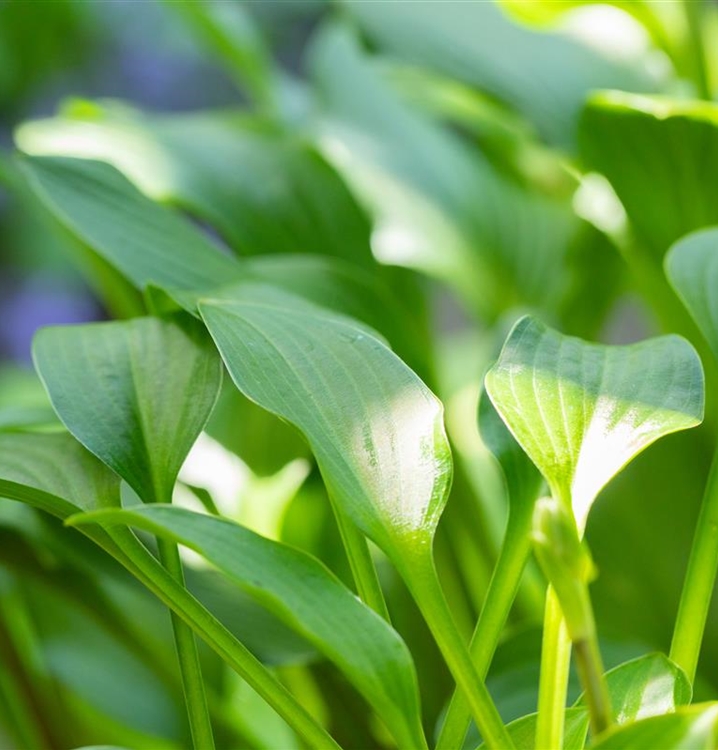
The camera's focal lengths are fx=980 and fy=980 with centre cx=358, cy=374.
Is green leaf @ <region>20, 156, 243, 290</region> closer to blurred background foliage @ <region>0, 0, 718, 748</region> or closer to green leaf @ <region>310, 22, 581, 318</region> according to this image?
blurred background foliage @ <region>0, 0, 718, 748</region>

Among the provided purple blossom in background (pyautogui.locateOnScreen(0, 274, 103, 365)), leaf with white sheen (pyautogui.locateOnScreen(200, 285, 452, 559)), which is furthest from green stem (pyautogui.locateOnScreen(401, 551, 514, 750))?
purple blossom in background (pyautogui.locateOnScreen(0, 274, 103, 365))

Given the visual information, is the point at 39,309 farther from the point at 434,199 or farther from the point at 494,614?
the point at 494,614

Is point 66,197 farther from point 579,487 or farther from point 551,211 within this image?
point 551,211

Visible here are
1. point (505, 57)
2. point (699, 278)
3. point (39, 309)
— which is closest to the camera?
point (699, 278)

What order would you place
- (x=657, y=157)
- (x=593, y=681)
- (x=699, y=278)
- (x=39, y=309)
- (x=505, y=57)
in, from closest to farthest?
(x=593, y=681), (x=699, y=278), (x=657, y=157), (x=505, y=57), (x=39, y=309)

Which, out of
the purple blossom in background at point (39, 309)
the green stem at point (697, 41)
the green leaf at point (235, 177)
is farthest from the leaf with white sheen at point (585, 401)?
the purple blossom in background at point (39, 309)

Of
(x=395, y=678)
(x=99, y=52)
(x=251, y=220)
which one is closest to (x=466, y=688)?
(x=395, y=678)

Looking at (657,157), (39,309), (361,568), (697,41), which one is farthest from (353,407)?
(39,309)
